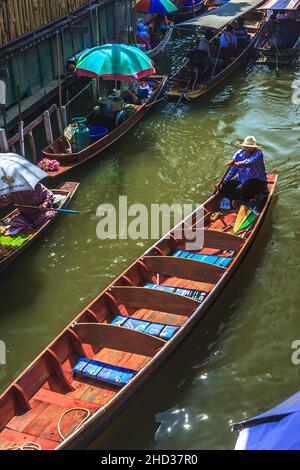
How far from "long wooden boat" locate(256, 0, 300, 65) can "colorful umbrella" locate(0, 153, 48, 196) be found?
627 inches

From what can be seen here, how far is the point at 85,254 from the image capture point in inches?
472

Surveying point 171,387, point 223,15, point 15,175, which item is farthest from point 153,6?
point 171,387

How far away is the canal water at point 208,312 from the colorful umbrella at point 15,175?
1.90 meters

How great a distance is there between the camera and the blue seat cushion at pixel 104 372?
26.3 feet

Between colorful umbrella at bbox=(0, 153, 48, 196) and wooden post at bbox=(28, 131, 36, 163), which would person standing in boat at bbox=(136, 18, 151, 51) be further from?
colorful umbrella at bbox=(0, 153, 48, 196)

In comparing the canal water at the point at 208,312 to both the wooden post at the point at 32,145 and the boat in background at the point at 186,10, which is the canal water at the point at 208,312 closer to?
the wooden post at the point at 32,145

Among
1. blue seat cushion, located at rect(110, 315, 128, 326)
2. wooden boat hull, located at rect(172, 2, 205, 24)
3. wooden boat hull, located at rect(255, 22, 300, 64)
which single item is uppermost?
wooden boat hull, located at rect(172, 2, 205, 24)

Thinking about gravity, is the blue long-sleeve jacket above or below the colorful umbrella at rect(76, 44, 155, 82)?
below

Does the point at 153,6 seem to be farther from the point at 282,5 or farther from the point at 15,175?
the point at 15,175

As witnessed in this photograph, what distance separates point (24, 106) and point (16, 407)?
11.9m

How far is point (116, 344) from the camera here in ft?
28.0

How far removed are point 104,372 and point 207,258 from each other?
3585 mm

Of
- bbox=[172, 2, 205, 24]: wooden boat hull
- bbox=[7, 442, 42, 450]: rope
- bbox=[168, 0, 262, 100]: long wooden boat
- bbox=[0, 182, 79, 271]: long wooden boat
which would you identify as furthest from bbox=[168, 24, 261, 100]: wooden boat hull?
bbox=[7, 442, 42, 450]: rope

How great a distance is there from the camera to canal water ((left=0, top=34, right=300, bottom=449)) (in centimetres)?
814
